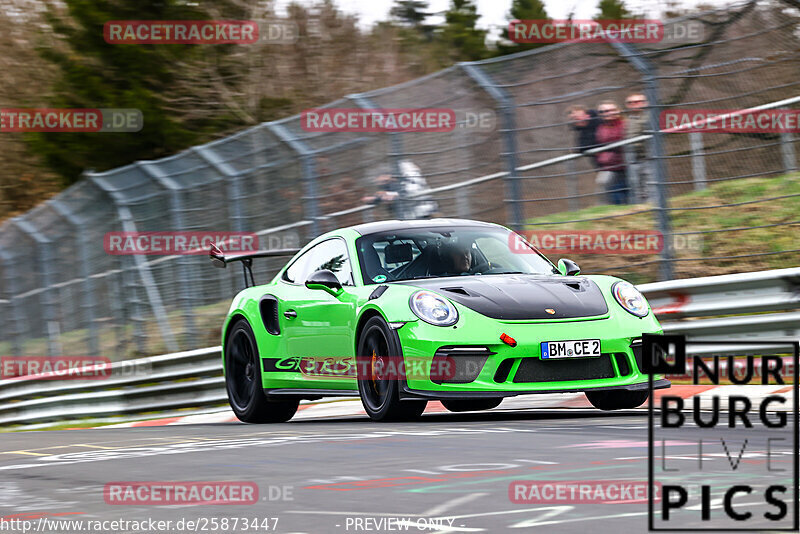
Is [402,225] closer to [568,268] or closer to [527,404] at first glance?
[568,268]

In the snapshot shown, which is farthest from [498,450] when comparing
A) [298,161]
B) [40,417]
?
[40,417]

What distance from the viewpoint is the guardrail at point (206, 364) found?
9.16 meters

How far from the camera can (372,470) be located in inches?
230

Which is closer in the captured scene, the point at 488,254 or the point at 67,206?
the point at 488,254

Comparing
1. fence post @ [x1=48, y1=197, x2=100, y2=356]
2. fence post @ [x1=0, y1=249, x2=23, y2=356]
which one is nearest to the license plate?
fence post @ [x1=48, y1=197, x2=100, y2=356]

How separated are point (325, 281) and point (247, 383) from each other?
1.85m

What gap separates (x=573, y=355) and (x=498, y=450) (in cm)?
162

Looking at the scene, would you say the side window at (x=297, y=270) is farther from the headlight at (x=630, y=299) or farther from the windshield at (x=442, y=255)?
the headlight at (x=630, y=299)

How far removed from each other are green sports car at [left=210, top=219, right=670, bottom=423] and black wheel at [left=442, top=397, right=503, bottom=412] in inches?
1.0

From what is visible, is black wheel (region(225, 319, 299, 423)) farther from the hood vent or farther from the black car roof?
the hood vent

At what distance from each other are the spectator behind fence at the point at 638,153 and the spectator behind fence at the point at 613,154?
62 millimetres

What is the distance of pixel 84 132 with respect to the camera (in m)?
27.2

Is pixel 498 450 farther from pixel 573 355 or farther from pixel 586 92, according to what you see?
pixel 586 92

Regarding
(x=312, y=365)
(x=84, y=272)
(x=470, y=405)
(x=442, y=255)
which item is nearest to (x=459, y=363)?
(x=442, y=255)
